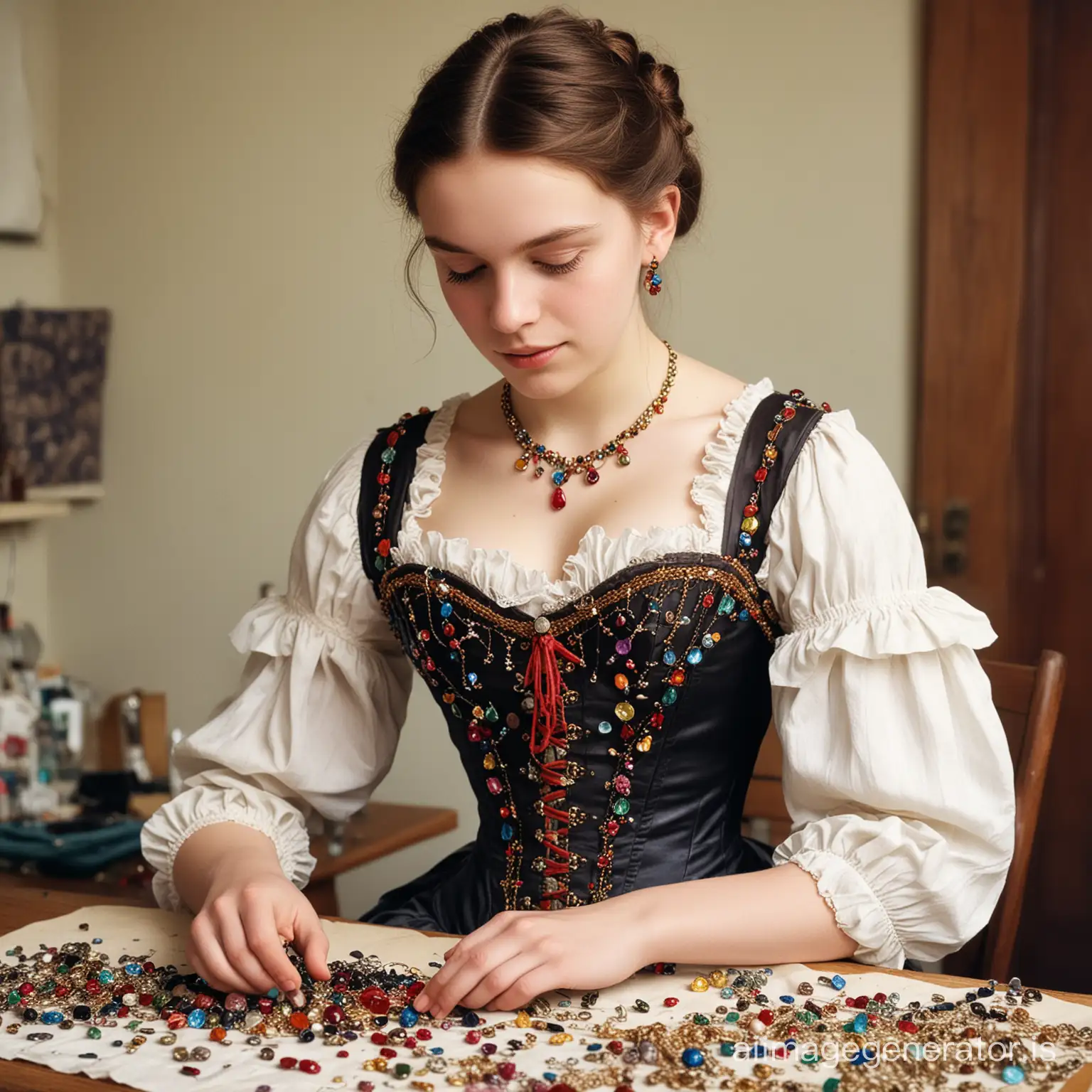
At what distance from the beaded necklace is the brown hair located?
0.20 metres

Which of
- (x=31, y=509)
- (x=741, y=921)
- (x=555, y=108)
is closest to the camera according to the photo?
(x=741, y=921)

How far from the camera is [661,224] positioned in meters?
1.27

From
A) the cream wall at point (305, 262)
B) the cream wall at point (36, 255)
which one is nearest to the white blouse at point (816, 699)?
the cream wall at point (305, 262)

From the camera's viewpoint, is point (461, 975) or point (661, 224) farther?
point (661, 224)

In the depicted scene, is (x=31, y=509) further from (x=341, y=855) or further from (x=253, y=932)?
(x=253, y=932)

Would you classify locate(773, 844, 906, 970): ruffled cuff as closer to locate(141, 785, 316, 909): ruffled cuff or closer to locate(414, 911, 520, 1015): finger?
locate(414, 911, 520, 1015): finger

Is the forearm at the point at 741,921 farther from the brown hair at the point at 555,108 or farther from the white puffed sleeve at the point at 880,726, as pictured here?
the brown hair at the point at 555,108

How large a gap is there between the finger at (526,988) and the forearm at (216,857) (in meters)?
0.27

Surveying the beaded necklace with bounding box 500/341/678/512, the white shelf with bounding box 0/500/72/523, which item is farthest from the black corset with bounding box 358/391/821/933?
the white shelf with bounding box 0/500/72/523

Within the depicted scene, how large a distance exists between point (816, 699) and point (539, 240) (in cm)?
46

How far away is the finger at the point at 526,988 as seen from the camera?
0.93 m

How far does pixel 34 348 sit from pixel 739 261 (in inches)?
54.3

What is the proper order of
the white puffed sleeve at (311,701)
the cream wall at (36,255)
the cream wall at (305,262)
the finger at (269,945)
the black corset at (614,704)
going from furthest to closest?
the cream wall at (36,255) < the cream wall at (305,262) < the white puffed sleeve at (311,701) < the black corset at (614,704) < the finger at (269,945)

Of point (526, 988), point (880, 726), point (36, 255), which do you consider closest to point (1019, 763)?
point (880, 726)
